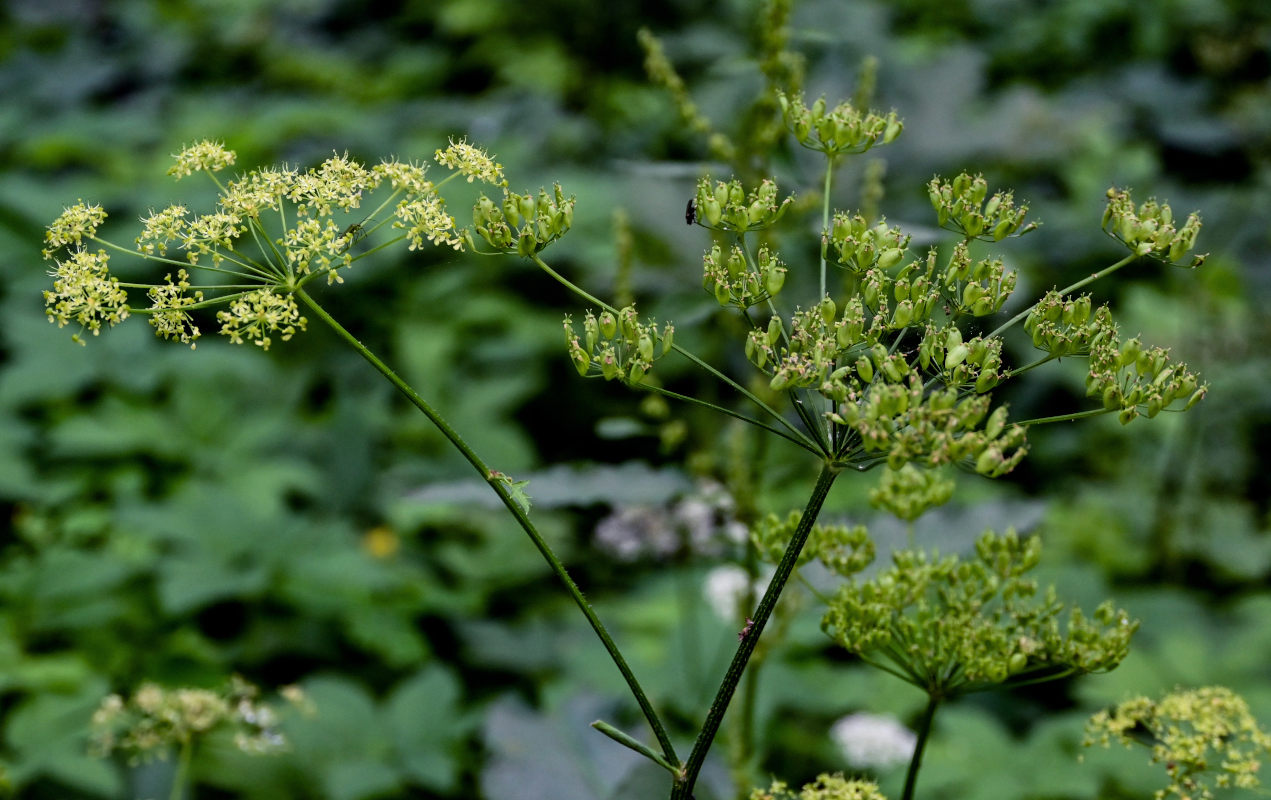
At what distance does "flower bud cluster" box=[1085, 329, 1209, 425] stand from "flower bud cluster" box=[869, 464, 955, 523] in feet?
1.38

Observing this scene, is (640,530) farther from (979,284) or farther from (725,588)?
(979,284)

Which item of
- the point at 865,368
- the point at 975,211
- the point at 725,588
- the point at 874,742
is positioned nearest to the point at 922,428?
the point at 865,368

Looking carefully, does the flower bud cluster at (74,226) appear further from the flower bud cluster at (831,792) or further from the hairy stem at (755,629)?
the flower bud cluster at (831,792)

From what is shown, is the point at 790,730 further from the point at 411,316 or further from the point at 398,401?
the point at 411,316

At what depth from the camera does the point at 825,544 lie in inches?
64.9

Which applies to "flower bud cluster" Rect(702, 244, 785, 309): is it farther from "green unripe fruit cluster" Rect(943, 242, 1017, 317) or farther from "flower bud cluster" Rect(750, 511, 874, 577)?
"flower bud cluster" Rect(750, 511, 874, 577)

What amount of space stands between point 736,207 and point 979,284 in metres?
0.35

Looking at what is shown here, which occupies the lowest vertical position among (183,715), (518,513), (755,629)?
(183,715)

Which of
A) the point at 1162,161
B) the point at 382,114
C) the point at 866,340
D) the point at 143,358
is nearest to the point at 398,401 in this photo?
the point at 143,358

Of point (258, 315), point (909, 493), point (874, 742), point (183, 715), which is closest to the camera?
point (258, 315)

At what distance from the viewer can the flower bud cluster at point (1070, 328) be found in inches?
53.2

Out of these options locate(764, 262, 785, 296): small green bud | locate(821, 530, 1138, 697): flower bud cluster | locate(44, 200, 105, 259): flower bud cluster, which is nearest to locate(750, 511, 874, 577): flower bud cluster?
locate(821, 530, 1138, 697): flower bud cluster

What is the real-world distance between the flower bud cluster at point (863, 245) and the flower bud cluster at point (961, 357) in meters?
0.13

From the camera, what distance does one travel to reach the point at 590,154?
651 centimetres
